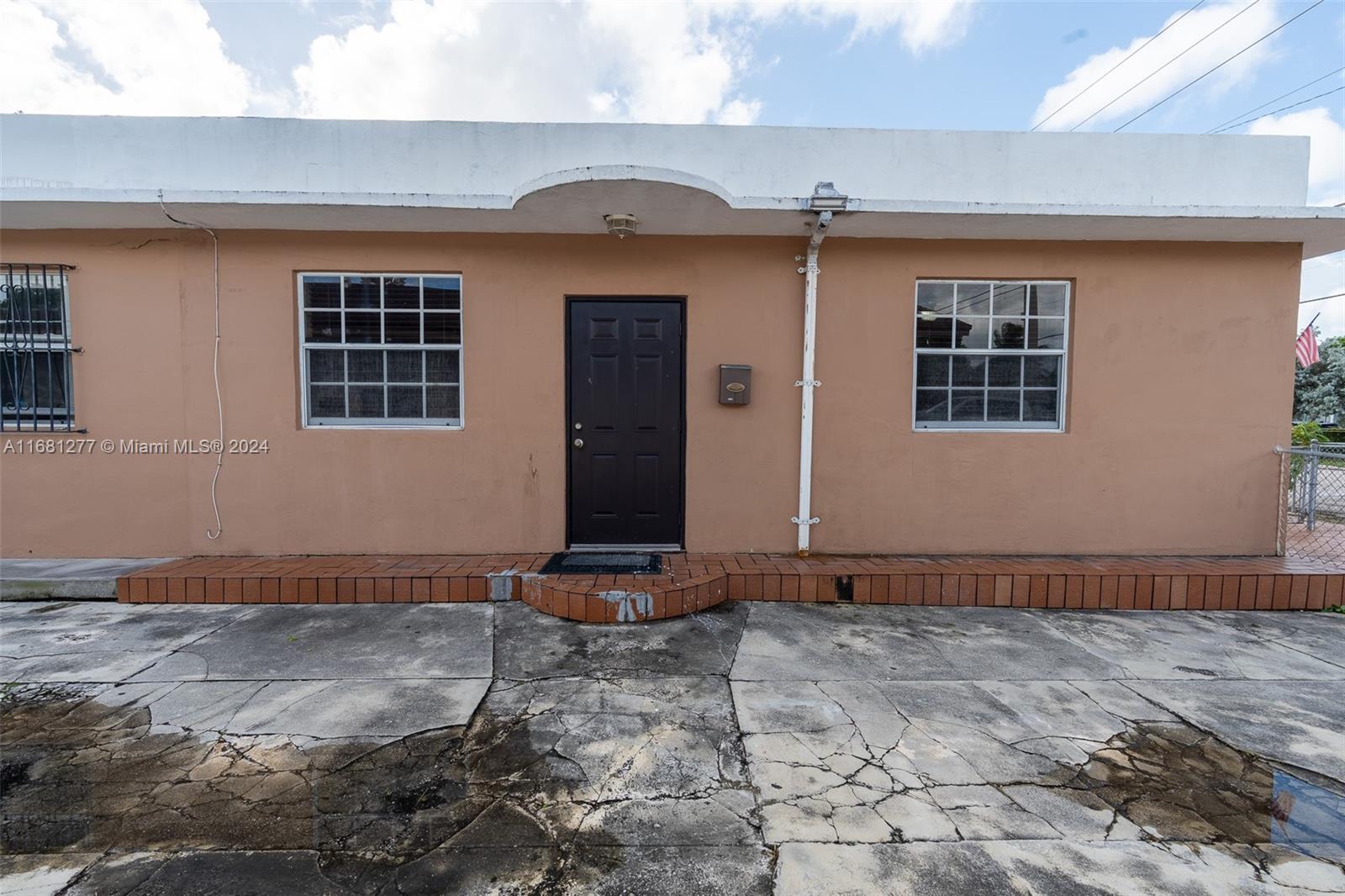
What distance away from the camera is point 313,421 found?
17.2 feet

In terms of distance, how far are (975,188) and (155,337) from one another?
6907mm

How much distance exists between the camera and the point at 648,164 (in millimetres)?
5141

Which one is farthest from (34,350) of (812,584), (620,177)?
(812,584)

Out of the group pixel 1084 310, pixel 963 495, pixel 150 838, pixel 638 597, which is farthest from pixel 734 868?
pixel 1084 310

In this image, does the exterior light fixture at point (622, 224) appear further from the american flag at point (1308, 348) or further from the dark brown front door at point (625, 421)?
the american flag at point (1308, 348)

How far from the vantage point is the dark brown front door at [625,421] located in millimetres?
5180

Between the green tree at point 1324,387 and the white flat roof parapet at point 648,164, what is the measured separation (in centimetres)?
2105

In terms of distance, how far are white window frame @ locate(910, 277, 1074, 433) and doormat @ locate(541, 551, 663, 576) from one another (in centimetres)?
251

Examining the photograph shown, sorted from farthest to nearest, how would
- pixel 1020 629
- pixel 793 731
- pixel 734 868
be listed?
pixel 1020 629, pixel 793 731, pixel 734 868

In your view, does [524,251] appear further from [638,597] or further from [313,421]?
[638,597]

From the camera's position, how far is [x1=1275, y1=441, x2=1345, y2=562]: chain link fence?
5.19m

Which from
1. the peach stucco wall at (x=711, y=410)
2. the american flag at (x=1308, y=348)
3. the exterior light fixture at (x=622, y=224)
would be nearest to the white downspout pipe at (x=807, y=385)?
the peach stucco wall at (x=711, y=410)

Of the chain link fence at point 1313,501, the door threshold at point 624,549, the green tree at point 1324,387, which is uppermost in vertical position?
the green tree at point 1324,387

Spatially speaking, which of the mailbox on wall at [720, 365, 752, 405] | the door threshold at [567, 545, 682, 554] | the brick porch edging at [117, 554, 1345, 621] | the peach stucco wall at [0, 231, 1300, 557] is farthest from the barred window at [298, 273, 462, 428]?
the mailbox on wall at [720, 365, 752, 405]
